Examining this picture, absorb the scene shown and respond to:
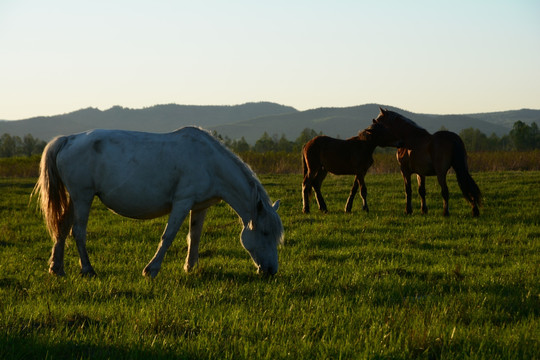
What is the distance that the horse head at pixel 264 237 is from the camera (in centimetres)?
680

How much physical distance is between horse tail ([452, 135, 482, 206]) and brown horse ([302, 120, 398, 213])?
5.07ft

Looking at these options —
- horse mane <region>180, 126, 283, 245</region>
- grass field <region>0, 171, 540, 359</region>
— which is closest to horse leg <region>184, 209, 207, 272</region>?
grass field <region>0, 171, 540, 359</region>

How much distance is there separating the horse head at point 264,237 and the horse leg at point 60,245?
244 centimetres

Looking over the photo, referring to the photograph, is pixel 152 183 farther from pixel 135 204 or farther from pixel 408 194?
pixel 408 194

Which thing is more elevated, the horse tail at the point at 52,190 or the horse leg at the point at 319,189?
the horse tail at the point at 52,190

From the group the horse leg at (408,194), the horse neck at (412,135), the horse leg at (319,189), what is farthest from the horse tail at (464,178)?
the horse leg at (319,189)

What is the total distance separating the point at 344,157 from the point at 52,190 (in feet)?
27.3

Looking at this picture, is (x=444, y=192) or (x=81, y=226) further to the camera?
(x=444, y=192)

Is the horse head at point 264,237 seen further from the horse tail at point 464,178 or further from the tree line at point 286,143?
the tree line at point 286,143

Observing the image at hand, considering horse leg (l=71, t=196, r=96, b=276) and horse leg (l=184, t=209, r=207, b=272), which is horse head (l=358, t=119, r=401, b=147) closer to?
horse leg (l=184, t=209, r=207, b=272)

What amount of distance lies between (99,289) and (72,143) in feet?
7.26

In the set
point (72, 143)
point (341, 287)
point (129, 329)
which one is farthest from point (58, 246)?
point (341, 287)

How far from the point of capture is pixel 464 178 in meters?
12.4

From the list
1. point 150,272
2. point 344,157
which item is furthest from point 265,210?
point 344,157
